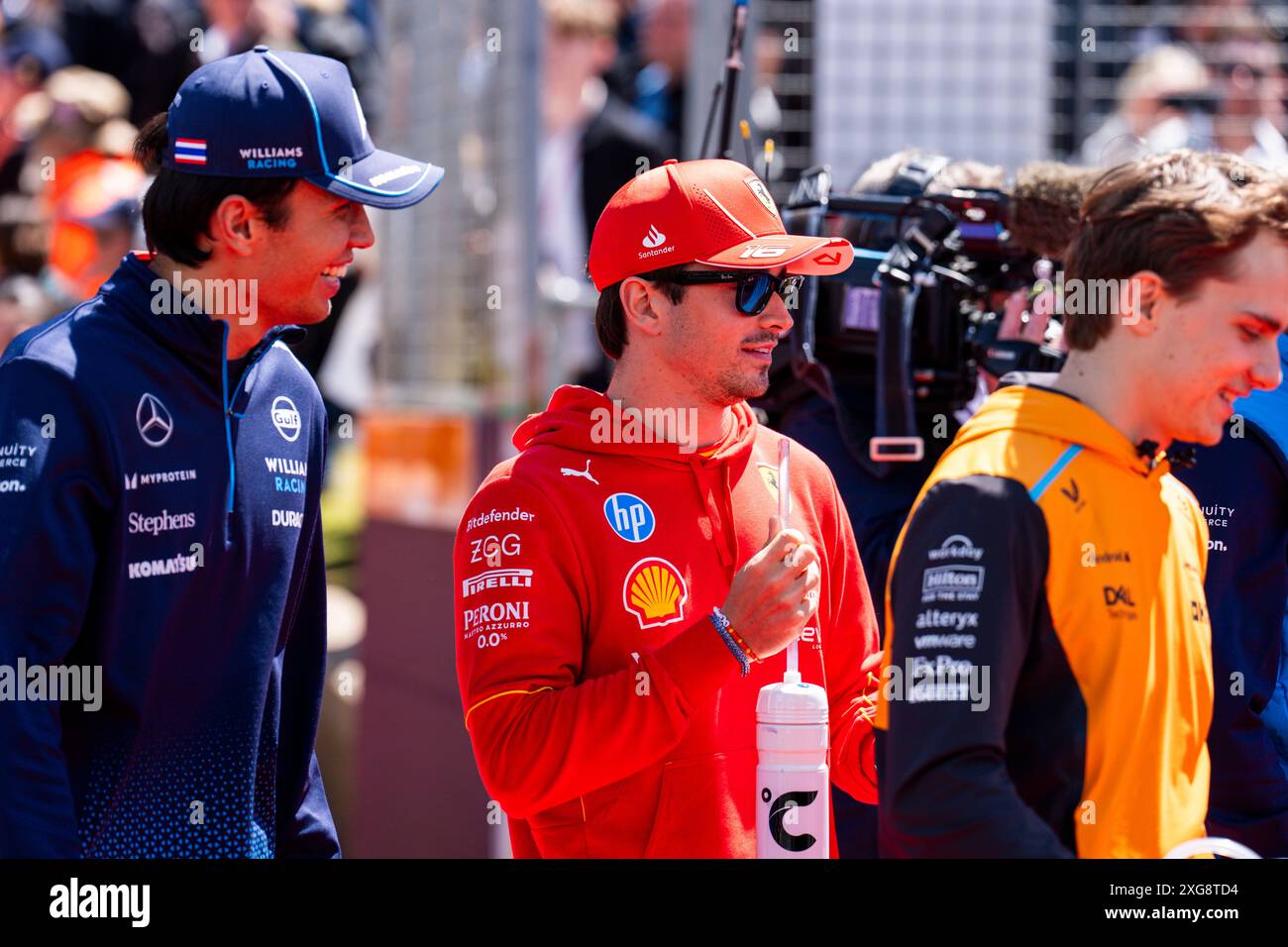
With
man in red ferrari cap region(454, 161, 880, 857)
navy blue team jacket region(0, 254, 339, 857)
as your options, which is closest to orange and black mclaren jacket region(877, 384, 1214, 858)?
man in red ferrari cap region(454, 161, 880, 857)

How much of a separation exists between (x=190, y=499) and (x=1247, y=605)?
1.97 meters

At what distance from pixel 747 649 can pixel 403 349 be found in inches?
230

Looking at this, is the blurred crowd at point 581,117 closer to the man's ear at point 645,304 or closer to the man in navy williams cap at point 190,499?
the man's ear at point 645,304

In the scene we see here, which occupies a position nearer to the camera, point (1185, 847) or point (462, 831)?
point (1185, 847)

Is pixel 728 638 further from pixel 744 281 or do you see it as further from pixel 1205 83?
pixel 1205 83

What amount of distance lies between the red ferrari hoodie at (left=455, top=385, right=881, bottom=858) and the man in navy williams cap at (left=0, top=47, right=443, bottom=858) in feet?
1.27

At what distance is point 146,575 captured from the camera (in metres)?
2.73

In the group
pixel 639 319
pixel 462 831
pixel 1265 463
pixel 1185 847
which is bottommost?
pixel 462 831

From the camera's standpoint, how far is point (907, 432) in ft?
12.6

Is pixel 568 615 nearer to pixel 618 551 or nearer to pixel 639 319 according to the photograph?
pixel 618 551

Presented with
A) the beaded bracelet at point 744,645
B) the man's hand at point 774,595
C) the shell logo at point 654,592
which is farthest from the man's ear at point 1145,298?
the shell logo at point 654,592

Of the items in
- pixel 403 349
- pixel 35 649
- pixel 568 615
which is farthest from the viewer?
pixel 403 349

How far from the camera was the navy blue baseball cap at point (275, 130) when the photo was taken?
290 cm
